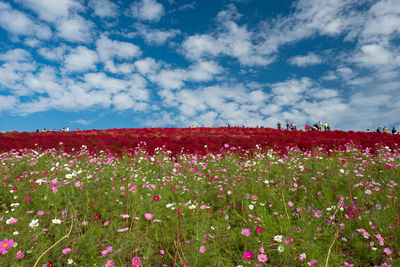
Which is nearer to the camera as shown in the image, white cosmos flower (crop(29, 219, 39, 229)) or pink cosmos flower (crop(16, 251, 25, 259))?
pink cosmos flower (crop(16, 251, 25, 259))

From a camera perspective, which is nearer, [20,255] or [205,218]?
[20,255]

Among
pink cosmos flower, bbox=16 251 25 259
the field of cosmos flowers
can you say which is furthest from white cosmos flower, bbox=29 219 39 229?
pink cosmos flower, bbox=16 251 25 259

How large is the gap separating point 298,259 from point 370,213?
153cm

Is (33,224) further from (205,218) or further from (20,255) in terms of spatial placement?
(205,218)

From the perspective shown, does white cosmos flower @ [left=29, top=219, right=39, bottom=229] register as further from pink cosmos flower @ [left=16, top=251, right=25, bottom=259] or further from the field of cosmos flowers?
pink cosmos flower @ [left=16, top=251, right=25, bottom=259]

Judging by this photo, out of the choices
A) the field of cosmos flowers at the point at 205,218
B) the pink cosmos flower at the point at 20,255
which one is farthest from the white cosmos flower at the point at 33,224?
the pink cosmos flower at the point at 20,255

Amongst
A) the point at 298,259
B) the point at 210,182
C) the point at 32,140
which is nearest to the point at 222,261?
the point at 298,259

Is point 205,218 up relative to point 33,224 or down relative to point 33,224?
down

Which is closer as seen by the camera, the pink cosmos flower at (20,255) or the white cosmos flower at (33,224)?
the pink cosmos flower at (20,255)

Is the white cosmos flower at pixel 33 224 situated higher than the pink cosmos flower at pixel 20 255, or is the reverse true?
the white cosmos flower at pixel 33 224

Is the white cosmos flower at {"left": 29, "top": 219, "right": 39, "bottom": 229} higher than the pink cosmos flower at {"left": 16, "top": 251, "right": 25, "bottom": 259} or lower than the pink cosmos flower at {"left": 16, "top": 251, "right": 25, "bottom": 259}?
higher

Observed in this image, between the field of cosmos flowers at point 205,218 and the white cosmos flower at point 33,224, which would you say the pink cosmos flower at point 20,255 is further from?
the white cosmos flower at point 33,224

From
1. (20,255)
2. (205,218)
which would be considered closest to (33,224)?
(20,255)

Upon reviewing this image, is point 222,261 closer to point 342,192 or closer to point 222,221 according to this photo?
point 222,221
